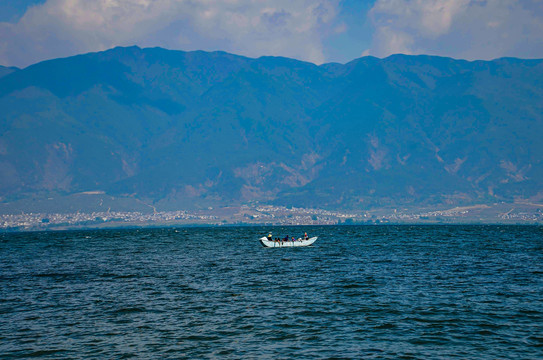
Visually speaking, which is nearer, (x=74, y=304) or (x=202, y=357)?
(x=202, y=357)

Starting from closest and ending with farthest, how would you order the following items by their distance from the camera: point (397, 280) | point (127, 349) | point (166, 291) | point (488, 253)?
1. point (127, 349)
2. point (166, 291)
3. point (397, 280)
4. point (488, 253)

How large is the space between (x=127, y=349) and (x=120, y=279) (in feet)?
118

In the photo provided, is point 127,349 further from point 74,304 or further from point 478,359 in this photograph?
point 478,359

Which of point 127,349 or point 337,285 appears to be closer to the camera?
point 127,349

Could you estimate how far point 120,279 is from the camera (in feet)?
241

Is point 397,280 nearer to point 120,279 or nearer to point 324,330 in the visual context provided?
point 324,330

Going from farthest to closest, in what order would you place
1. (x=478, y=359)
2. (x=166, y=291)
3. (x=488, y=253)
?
1. (x=488, y=253)
2. (x=166, y=291)
3. (x=478, y=359)

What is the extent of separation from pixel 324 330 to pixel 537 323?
1609 cm

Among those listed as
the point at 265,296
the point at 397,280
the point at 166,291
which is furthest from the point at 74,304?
the point at 397,280

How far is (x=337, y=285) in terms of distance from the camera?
65.1 m

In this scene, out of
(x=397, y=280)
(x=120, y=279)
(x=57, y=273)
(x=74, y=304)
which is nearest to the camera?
(x=74, y=304)

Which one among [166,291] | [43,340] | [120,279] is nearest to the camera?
[43,340]

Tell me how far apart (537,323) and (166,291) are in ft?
118

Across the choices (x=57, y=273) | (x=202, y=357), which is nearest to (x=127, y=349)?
(x=202, y=357)
